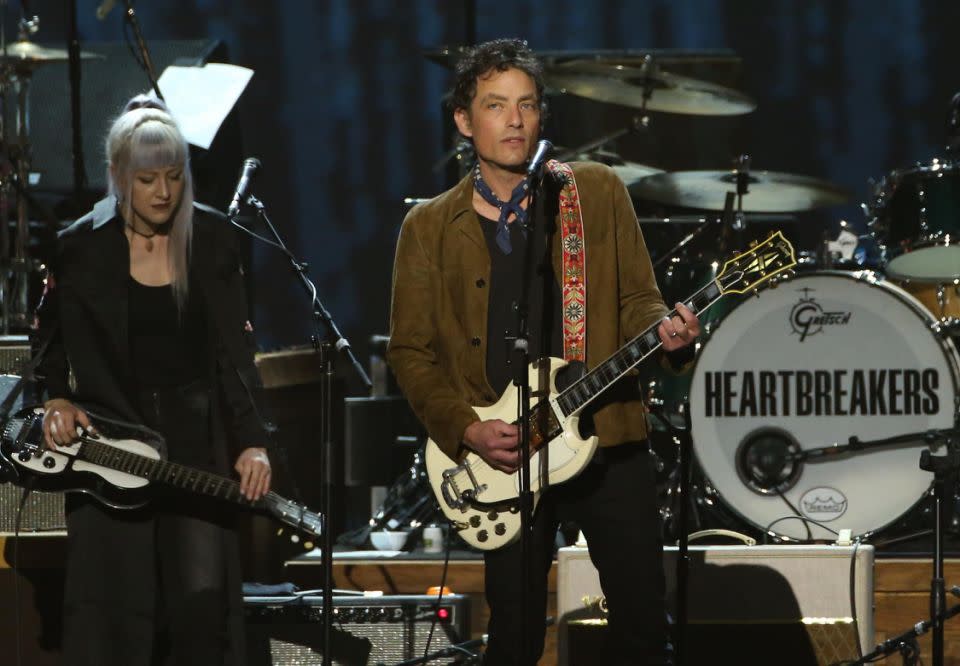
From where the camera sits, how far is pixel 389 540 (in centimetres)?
593

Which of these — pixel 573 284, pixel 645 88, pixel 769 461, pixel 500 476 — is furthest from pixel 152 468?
pixel 645 88

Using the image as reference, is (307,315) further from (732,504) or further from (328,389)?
(328,389)

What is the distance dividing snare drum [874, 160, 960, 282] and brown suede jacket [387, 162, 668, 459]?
2.90m

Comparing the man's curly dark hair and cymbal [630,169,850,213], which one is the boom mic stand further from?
cymbal [630,169,850,213]

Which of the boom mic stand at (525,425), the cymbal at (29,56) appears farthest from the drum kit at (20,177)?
the boom mic stand at (525,425)

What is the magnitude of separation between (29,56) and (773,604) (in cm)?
477

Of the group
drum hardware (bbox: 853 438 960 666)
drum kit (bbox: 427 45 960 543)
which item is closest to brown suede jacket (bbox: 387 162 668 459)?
drum hardware (bbox: 853 438 960 666)

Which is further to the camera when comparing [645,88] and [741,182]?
[645,88]

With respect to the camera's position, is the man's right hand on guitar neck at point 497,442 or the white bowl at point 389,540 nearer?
the man's right hand on guitar neck at point 497,442

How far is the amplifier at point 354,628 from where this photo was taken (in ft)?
15.4

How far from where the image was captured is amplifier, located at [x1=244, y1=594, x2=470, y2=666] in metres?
4.70

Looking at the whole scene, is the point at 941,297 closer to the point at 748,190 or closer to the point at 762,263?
the point at 748,190

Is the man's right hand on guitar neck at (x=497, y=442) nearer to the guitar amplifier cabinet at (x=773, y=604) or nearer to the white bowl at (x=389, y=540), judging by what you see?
the guitar amplifier cabinet at (x=773, y=604)

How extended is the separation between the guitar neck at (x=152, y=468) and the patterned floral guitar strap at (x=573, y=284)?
115cm
